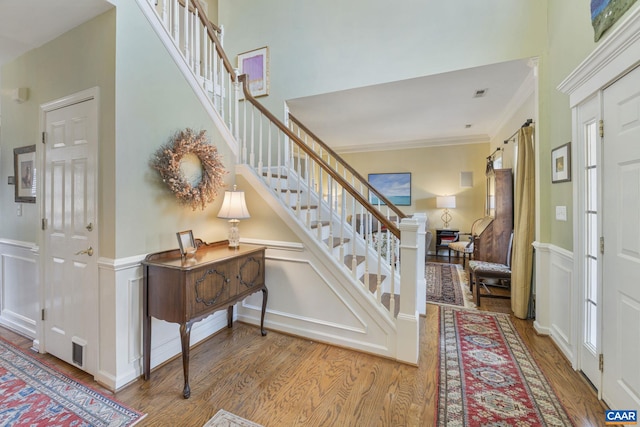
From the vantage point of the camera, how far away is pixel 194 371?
2.06 meters

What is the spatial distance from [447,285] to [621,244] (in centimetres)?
279

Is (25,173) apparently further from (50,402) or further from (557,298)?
(557,298)

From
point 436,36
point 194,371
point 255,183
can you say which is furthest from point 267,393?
point 436,36

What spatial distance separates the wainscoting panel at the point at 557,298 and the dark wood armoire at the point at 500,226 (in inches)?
46.1

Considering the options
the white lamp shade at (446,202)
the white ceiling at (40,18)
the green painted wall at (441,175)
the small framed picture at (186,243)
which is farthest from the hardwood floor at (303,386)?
the green painted wall at (441,175)

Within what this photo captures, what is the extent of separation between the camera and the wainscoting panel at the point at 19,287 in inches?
97.7

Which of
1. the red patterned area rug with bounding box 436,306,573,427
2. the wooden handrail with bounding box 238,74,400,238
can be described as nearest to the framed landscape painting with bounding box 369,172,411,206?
the red patterned area rug with bounding box 436,306,573,427

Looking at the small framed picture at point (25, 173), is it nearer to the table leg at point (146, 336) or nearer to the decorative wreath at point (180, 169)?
the decorative wreath at point (180, 169)

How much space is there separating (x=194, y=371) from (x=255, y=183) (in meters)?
1.70

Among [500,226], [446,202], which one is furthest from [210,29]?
[446,202]

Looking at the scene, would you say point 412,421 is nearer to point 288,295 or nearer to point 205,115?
point 288,295

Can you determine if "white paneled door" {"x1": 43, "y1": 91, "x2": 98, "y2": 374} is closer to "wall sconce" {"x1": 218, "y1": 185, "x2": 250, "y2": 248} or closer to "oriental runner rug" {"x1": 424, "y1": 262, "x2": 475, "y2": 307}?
"wall sconce" {"x1": 218, "y1": 185, "x2": 250, "y2": 248}

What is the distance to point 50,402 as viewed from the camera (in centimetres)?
174

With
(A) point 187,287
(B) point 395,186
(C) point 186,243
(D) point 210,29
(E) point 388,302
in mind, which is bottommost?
(E) point 388,302
